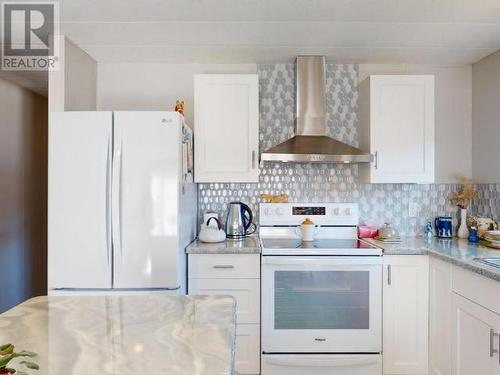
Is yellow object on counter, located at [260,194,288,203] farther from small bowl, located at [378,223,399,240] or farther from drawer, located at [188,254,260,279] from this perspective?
small bowl, located at [378,223,399,240]

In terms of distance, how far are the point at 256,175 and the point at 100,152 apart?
1.11 meters

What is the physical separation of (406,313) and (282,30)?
2064 millimetres

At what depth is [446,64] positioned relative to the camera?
284cm

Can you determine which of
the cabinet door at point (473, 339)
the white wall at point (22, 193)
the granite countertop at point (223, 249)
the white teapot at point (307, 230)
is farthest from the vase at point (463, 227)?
the white wall at point (22, 193)

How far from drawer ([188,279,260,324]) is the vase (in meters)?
1.71

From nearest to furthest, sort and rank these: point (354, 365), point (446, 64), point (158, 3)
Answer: point (158, 3)
point (354, 365)
point (446, 64)

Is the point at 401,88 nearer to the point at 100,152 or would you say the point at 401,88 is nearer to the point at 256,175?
the point at 256,175

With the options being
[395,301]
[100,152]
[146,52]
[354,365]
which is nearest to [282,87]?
[146,52]

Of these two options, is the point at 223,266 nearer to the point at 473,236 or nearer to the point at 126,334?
the point at 126,334

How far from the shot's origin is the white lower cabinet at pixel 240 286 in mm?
2275

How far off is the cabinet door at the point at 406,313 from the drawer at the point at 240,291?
0.87 m

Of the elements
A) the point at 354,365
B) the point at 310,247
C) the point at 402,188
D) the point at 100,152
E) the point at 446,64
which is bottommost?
the point at 354,365

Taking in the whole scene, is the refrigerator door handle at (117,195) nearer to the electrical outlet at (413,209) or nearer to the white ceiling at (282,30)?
the white ceiling at (282,30)

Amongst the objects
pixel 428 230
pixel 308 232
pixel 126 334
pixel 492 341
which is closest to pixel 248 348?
pixel 308 232
